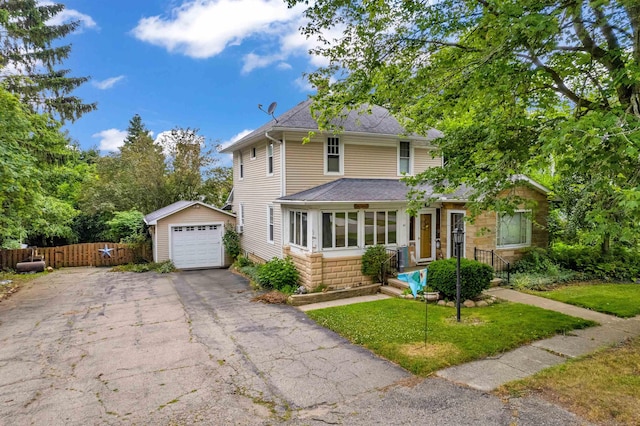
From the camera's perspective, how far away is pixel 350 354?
6.93m

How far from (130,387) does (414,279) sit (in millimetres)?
5484

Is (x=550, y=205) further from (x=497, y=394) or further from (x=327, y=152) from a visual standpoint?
(x=497, y=394)

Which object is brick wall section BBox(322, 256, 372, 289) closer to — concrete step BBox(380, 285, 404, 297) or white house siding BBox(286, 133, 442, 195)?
concrete step BBox(380, 285, 404, 297)

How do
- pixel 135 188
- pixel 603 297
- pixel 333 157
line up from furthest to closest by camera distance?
pixel 135 188, pixel 333 157, pixel 603 297

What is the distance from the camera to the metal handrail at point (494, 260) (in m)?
13.0

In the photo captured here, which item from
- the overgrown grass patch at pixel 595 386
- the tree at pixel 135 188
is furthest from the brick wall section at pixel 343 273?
the tree at pixel 135 188

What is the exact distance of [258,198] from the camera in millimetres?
16391

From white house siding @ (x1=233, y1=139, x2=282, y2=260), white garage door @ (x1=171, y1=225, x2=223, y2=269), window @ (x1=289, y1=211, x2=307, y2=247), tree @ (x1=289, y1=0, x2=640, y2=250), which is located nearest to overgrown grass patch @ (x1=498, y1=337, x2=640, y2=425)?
tree @ (x1=289, y1=0, x2=640, y2=250)

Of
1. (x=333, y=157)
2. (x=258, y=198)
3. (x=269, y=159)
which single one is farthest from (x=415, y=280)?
(x=258, y=198)

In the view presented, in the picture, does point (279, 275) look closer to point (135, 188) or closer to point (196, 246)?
point (196, 246)

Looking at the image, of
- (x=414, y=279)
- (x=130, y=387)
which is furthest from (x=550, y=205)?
(x=130, y=387)

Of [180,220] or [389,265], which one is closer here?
[389,265]

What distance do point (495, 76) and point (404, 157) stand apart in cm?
927

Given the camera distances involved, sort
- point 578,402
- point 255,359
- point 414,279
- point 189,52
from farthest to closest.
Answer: point 189,52 < point 414,279 < point 255,359 < point 578,402
